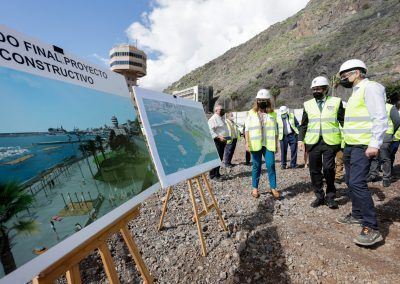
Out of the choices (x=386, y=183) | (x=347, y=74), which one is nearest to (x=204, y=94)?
(x=386, y=183)

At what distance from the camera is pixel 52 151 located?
1710 mm

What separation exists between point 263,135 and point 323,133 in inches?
46.4

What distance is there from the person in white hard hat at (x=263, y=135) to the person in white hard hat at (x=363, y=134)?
5.31 ft

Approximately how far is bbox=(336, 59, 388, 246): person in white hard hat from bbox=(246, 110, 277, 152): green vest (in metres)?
1.59

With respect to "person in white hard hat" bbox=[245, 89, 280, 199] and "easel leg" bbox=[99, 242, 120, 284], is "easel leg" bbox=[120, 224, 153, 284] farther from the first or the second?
"person in white hard hat" bbox=[245, 89, 280, 199]

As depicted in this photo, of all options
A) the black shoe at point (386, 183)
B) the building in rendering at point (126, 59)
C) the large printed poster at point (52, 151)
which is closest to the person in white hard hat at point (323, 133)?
the black shoe at point (386, 183)

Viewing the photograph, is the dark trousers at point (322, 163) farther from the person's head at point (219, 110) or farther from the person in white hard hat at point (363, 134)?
the person's head at point (219, 110)

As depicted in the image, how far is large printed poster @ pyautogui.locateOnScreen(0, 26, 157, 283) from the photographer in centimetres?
138

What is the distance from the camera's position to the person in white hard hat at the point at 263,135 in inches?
206

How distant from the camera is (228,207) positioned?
5059mm

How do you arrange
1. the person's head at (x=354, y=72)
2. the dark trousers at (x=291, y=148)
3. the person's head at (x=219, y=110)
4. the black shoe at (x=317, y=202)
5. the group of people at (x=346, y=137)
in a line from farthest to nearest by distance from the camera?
the dark trousers at (x=291, y=148) → the person's head at (x=219, y=110) → the black shoe at (x=317, y=202) → the person's head at (x=354, y=72) → the group of people at (x=346, y=137)

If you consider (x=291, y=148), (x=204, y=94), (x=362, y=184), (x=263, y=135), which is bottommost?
(x=291, y=148)

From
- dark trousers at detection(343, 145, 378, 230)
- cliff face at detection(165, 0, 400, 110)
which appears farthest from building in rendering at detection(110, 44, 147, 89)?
dark trousers at detection(343, 145, 378, 230)

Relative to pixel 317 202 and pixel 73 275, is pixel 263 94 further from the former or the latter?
pixel 73 275
